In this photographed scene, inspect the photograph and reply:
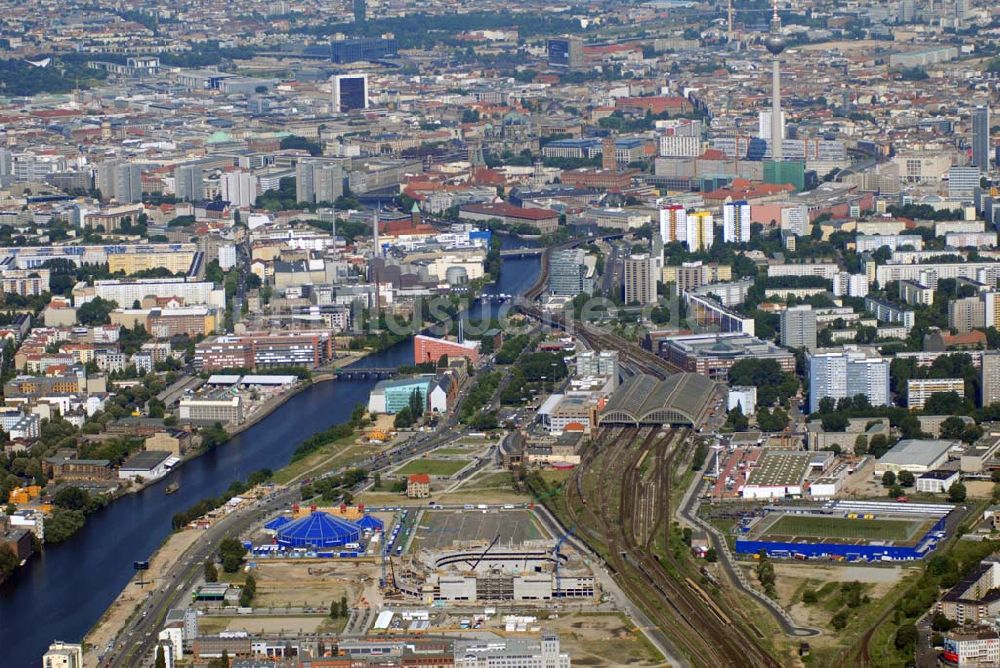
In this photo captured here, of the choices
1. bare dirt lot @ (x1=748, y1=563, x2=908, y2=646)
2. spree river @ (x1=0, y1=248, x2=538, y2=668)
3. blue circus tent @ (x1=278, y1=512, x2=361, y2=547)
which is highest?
blue circus tent @ (x1=278, y1=512, x2=361, y2=547)

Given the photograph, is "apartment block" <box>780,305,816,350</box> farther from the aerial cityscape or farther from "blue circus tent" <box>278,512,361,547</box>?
"blue circus tent" <box>278,512,361,547</box>

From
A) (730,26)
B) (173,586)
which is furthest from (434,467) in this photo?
(730,26)

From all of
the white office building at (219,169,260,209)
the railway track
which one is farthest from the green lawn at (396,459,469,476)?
the white office building at (219,169,260,209)

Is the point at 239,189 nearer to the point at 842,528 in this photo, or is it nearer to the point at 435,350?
the point at 435,350

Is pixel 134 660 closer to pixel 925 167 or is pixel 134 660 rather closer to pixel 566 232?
pixel 566 232

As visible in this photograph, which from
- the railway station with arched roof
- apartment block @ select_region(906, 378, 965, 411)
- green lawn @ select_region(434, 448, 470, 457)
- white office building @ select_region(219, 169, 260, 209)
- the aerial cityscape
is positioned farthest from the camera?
white office building @ select_region(219, 169, 260, 209)

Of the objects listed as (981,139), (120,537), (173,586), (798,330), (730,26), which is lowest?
(120,537)

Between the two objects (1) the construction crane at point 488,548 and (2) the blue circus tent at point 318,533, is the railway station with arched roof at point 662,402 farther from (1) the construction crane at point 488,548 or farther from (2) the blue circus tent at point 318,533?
(2) the blue circus tent at point 318,533
